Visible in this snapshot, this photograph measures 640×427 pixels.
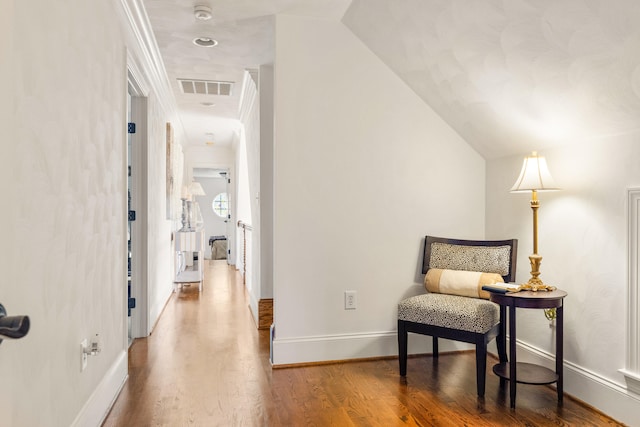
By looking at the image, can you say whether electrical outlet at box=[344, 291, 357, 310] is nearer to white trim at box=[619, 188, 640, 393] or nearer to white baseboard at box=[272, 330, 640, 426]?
white baseboard at box=[272, 330, 640, 426]

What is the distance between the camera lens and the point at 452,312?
8.70 ft

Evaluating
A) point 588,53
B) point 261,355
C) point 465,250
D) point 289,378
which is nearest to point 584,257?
point 465,250

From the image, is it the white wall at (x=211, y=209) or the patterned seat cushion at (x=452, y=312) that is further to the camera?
the white wall at (x=211, y=209)

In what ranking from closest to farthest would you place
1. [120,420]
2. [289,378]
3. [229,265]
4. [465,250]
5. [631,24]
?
[631,24]
[120,420]
[289,378]
[465,250]
[229,265]

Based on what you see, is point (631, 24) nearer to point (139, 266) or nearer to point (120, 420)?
point (120, 420)

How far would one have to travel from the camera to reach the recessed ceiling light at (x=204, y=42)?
350 cm

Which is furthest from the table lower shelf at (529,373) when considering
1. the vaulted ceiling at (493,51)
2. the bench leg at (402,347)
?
the vaulted ceiling at (493,51)

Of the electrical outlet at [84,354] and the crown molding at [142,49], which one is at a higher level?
the crown molding at [142,49]

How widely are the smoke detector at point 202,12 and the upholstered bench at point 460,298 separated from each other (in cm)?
217

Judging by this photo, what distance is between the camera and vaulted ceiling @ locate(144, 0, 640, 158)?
2.00m

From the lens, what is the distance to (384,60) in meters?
3.25

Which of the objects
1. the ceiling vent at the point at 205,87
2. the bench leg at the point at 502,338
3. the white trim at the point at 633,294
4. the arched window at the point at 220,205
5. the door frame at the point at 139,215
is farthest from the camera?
the arched window at the point at 220,205

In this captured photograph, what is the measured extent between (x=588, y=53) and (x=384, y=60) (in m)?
1.47

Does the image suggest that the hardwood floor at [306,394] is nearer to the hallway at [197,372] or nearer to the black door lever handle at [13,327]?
the hallway at [197,372]
